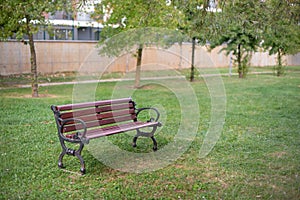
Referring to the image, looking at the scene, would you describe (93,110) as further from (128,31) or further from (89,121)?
(128,31)

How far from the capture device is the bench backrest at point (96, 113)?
19.0ft

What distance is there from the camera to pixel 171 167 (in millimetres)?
5902

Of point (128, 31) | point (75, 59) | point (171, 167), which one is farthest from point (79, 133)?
point (75, 59)

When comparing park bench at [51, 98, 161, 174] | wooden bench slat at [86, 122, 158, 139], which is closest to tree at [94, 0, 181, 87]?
park bench at [51, 98, 161, 174]

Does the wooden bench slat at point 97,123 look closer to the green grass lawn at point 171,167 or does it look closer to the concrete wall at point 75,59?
the green grass lawn at point 171,167

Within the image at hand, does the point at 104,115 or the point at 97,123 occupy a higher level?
the point at 104,115

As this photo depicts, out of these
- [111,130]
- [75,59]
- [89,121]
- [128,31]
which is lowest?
[111,130]

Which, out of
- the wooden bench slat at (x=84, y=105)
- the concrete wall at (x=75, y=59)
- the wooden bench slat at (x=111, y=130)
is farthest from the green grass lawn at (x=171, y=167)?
the concrete wall at (x=75, y=59)

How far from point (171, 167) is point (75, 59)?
20538mm

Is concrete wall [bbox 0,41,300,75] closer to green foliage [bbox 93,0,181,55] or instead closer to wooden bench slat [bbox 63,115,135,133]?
green foliage [bbox 93,0,181,55]

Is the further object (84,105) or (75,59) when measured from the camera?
(75,59)

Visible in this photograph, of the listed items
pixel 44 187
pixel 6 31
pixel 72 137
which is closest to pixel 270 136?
pixel 72 137

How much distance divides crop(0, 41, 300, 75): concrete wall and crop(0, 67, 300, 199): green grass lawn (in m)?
11.2

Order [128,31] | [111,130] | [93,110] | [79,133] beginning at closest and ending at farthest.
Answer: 1. [79,133]
2. [111,130]
3. [93,110]
4. [128,31]
